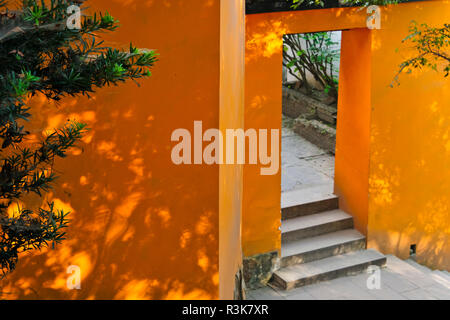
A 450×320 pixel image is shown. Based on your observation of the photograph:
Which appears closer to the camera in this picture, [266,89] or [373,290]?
[266,89]

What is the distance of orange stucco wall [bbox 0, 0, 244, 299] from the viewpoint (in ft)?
14.3

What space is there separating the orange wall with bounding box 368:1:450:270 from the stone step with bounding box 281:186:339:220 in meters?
0.81

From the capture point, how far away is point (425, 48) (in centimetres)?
849

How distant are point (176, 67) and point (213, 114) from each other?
0.44 metres

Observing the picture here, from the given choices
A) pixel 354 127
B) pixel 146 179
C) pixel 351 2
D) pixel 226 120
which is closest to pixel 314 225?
pixel 354 127

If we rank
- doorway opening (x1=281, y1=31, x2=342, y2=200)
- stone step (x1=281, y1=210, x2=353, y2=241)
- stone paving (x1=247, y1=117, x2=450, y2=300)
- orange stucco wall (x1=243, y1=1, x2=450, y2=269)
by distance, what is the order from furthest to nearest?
doorway opening (x1=281, y1=31, x2=342, y2=200), stone step (x1=281, y1=210, x2=353, y2=241), stone paving (x1=247, y1=117, x2=450, y2=300), orange stucco wall (x1=243, y1=1, x2=450, y2=269)

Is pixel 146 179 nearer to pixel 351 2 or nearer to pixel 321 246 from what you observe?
pixel 351 2

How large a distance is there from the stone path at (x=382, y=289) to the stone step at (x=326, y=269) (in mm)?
84

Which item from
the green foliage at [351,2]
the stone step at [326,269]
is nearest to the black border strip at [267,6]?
the green foliage at [351,2]

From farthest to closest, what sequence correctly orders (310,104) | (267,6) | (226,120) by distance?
(310,104)
(267,6)
(226,120)

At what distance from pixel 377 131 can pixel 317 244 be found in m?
1.90
